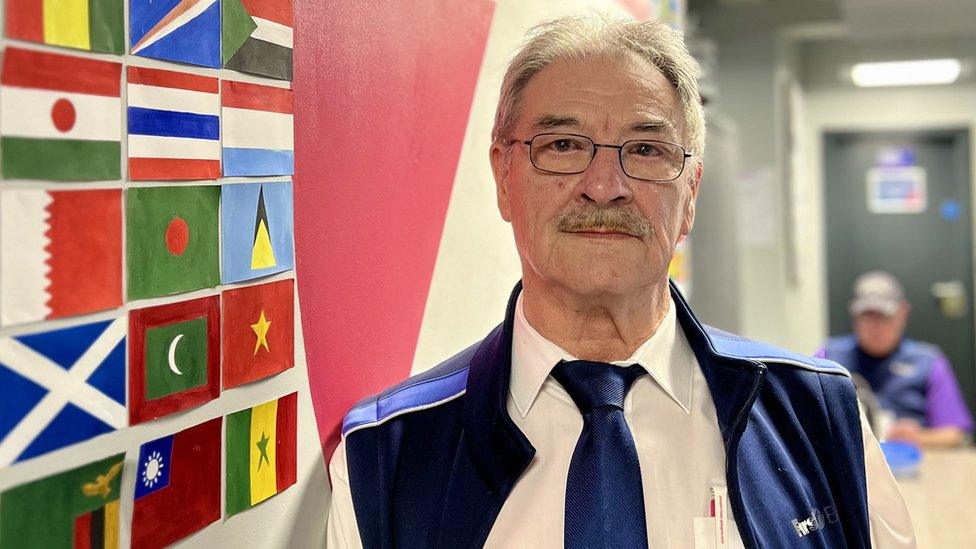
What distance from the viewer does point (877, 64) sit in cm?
637

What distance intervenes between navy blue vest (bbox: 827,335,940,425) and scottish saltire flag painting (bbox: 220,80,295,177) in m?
3.66

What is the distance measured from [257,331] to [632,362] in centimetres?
46

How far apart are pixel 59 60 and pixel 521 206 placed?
633 mm

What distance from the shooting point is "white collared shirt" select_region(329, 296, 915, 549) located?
1.11m

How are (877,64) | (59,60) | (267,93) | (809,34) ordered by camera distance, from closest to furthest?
(59,60) → (267,93) → (809,34) → (877,64)

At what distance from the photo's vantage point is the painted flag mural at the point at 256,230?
97 centimetres

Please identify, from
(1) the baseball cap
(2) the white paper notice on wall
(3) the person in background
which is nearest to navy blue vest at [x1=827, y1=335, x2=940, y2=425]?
(3) the person in background

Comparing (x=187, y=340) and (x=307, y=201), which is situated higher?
(x=307, y=201)

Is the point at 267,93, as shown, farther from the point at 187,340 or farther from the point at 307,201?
the point at 187,340

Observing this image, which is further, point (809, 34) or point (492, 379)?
point (809, 34)

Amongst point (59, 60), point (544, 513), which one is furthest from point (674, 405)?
point (59, 60)

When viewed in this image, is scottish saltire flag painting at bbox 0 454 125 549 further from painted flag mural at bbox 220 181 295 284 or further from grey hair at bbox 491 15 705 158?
grey hair at bbox 491 15 705 158

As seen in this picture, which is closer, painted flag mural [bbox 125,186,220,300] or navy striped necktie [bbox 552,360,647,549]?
painted flag mural [bbox 125,186,220,300]

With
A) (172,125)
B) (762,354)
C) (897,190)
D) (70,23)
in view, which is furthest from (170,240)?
(897,190)
